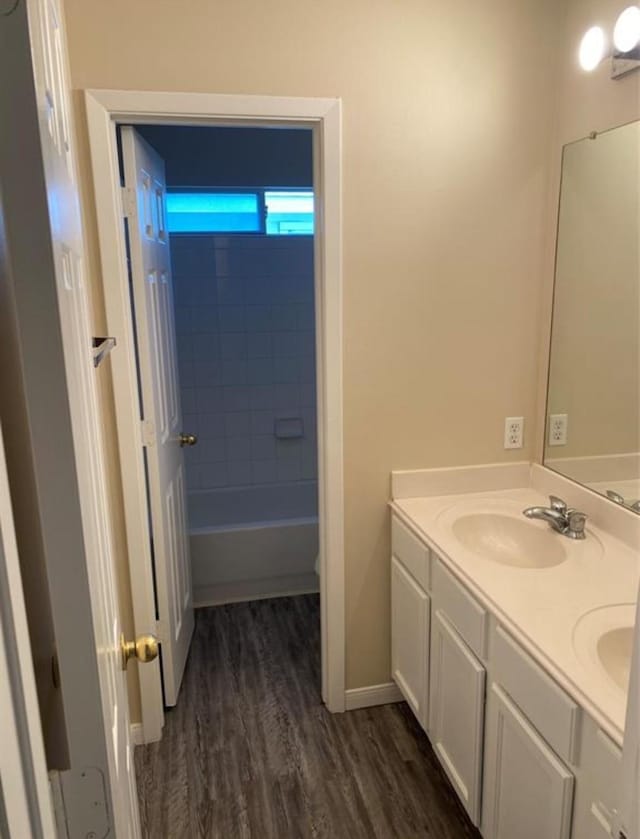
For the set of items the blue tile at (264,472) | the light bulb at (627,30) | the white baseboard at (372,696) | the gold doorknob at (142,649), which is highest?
the light bulb at (627,30)

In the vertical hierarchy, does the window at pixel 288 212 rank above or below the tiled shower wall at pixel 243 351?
above

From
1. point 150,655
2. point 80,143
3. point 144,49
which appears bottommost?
point 150,655

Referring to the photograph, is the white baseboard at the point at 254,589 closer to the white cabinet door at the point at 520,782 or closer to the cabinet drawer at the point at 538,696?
the white cabinet door at the point at 520,782

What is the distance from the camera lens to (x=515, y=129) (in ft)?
6.82

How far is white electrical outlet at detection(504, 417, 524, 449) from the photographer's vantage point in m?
2.30

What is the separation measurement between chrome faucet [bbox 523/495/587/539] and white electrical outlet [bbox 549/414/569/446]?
0.97ft

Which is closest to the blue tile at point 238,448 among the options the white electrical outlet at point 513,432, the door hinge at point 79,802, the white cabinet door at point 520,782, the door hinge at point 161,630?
the door hinge at point 161,630

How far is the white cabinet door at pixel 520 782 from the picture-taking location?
4.21 feet

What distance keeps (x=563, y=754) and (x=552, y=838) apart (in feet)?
0.74

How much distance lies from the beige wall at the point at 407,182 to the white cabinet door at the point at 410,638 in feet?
0.26

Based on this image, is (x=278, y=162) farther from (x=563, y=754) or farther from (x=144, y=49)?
(x=563, y=754)

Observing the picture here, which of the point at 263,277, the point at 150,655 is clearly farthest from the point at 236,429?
the point at 150,655

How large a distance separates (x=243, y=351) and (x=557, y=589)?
259 centimetres

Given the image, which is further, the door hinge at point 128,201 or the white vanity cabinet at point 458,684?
the door hinge at point 128,201
